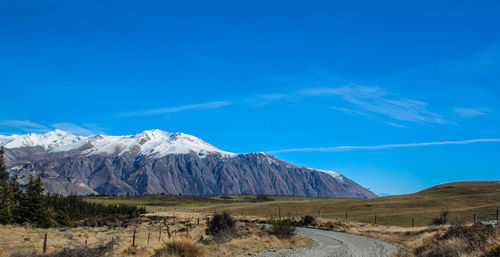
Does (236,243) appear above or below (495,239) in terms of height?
below

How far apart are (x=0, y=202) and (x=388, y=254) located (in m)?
50.8

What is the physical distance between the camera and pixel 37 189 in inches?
2218

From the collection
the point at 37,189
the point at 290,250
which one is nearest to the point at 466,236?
the point at 290,250

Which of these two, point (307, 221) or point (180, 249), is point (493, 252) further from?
point (307, 221)

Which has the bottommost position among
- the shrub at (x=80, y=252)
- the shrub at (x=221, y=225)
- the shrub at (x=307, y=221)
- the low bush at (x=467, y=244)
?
the shrub at (x=307, y=221)

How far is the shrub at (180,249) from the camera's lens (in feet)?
69.8

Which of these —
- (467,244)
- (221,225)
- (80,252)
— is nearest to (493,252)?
(467,244)

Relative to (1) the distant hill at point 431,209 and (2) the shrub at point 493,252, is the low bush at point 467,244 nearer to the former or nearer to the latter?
(2) the shrub at point 493,252

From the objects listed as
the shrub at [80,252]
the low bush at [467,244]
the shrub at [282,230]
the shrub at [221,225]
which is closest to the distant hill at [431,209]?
the shrub at [282,230]

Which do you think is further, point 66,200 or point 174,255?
point 66,200

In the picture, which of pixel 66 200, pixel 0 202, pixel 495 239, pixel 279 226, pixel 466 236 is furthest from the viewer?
pixel 66 200

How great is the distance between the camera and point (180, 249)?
21.5 meters

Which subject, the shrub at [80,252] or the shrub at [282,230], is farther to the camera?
the shrub at [282,230]

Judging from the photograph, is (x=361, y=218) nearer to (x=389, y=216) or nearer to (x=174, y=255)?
(x=389, y=216)
